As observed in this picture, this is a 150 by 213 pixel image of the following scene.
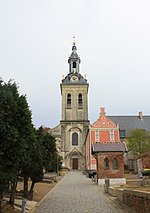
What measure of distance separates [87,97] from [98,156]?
39.0m

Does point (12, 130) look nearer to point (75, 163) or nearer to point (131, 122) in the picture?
point (75, 163)

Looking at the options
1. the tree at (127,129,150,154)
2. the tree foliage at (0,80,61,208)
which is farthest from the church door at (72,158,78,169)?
the tree foliage at (0,80,61,208)

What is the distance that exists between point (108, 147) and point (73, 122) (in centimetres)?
3528

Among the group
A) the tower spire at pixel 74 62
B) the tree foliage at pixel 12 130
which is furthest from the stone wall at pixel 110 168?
the tower spire at pixel 74 62

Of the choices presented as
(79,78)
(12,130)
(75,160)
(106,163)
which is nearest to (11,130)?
(12,130)

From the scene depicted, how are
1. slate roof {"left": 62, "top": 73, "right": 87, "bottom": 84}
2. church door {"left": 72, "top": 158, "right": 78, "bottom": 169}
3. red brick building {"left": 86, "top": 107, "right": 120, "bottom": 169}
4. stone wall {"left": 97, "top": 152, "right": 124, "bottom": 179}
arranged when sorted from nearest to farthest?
1. stone wall {"left": 97, "top": 152, "right": 124, "bottom": 179}
2. red brick building {"left": 86, "top": 107, "right": 120, "bottom": 169}
3. church door {"left": 72, "top": 158, "right": 78, "bottom": 169}
4. slate roof {"left": 62, "top": 73, "right": 87, "bottom": 84}

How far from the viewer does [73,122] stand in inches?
2427

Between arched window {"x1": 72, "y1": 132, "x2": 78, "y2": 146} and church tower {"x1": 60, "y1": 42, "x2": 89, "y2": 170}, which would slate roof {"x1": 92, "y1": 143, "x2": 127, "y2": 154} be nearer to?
church tower {"x1": 60, "y1": 42, "x2": 89, "y2": 170}

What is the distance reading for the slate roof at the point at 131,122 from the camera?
62.7 m

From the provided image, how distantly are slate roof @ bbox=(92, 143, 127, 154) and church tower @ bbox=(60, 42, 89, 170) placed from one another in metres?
33.3

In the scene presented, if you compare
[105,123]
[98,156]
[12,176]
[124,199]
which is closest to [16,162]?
[12,176]

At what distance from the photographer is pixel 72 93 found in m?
63.8

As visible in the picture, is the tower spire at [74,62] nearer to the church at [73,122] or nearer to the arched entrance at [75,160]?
the church at [73,122]

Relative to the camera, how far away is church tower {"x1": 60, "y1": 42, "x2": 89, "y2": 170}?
60.0 metres
